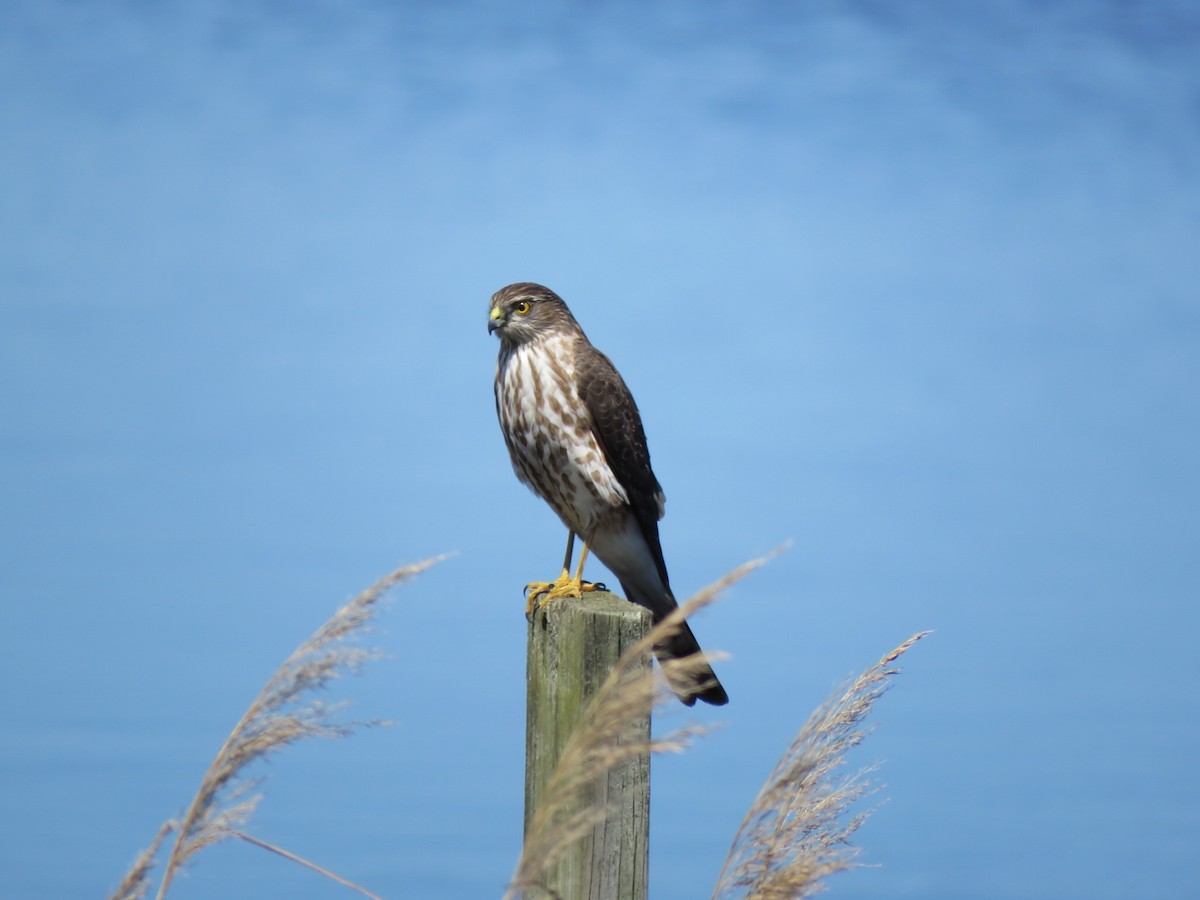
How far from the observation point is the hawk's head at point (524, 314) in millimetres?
3879

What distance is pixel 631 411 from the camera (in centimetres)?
387

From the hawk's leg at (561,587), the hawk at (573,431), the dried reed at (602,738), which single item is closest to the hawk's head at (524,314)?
the hawk at (573,431)

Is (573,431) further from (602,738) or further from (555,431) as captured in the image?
(602,738)

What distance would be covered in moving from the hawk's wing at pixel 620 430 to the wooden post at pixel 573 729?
1360 mm

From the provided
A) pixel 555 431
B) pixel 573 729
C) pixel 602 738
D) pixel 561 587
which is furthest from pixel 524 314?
pixel 602 738

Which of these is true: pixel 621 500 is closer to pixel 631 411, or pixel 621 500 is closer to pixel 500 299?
pixel 631 411

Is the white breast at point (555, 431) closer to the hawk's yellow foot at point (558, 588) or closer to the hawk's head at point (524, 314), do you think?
the hawk's head at point (524, 314)

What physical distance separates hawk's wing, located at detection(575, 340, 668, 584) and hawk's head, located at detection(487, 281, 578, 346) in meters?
0.12

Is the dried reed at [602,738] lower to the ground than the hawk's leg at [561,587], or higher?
lower

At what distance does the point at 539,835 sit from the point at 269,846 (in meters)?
0.65

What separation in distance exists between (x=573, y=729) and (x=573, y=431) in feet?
5.05

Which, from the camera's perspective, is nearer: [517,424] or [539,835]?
[539,835]

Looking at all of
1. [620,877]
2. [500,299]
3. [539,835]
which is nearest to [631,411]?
[500,299]

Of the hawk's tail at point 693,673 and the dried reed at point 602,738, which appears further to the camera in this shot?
the hawk's tail at point 693,673
